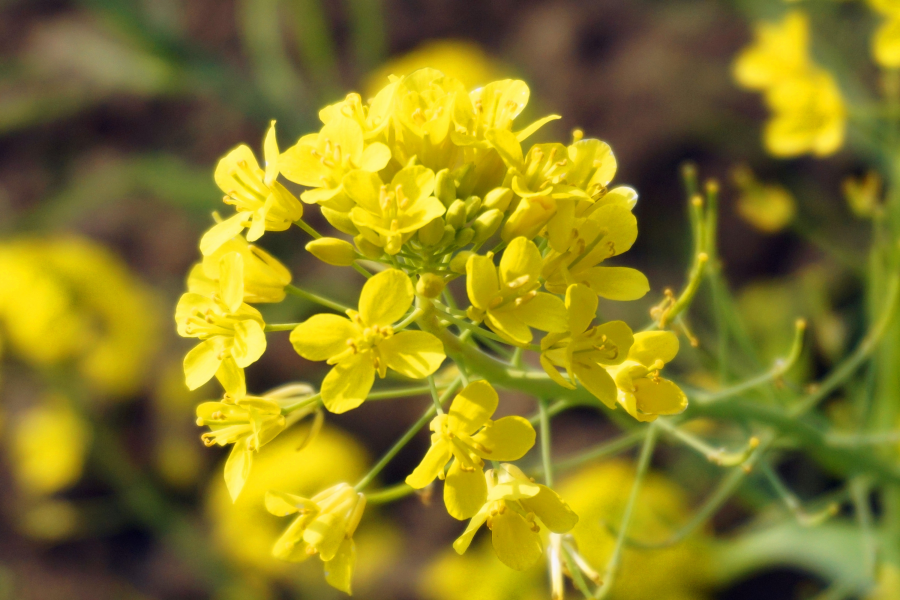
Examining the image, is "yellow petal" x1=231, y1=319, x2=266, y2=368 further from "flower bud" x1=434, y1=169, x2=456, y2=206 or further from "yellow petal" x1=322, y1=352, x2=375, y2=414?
"flower bud" x1=434, y1=169, x2=456, y2=206

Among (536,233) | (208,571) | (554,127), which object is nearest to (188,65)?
(554,127)

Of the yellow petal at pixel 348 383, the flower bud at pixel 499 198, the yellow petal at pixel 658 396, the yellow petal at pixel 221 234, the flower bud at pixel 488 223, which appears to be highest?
the flower bud at pixel 499 198

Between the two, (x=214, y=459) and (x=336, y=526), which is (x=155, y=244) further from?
(x=336, y=526)

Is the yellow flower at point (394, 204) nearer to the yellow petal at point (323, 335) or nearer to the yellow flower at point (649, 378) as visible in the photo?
the yellow petal at point (323, 335)

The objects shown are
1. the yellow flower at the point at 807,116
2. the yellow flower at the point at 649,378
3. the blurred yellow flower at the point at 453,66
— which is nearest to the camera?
the yellow flower at the point at 649,378

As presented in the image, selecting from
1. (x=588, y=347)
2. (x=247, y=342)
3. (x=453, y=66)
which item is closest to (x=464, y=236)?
(x=588, y=347)

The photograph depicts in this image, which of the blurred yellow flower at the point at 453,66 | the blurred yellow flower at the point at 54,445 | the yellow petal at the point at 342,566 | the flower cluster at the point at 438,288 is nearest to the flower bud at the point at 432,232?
the flower cluster at the point at 438,288
